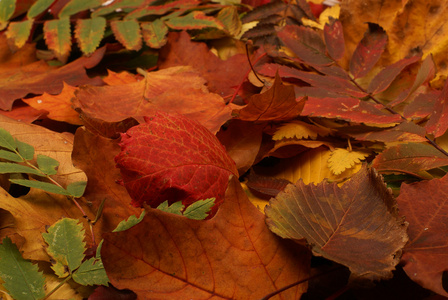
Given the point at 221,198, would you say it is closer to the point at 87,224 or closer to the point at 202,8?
the point at 87,224

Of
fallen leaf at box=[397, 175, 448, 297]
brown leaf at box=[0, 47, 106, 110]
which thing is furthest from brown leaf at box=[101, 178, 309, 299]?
brown leaf at box=[0, 47, 106, 110]

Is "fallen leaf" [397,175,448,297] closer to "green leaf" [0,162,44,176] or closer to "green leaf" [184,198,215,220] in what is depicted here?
"green leaf" [184,198,215,220]

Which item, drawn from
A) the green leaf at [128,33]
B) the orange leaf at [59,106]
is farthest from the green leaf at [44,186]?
the green leaf at [128,33]

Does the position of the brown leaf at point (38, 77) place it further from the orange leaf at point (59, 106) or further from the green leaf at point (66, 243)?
the green leaf at point (66, 243)

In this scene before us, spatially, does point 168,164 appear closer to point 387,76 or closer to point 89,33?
point 387,76

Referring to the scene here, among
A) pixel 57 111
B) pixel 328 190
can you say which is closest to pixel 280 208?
pixel 328 190

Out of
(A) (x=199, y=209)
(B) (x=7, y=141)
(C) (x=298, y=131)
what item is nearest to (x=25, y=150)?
(B) (x=7, y=141)
